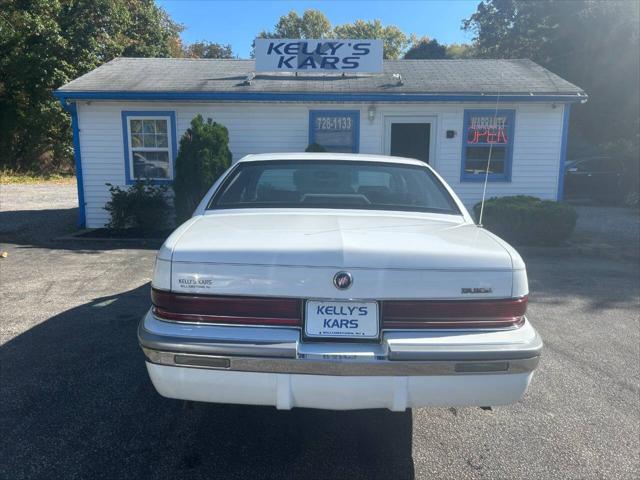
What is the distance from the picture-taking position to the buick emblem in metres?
2.50

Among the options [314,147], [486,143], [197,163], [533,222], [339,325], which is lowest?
[533,222]

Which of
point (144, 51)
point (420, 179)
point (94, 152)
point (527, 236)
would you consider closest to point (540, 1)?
point (144, 51)

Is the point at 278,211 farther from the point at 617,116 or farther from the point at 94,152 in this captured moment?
the point at 617,116

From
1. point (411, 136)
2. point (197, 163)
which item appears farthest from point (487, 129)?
point (197, 163)

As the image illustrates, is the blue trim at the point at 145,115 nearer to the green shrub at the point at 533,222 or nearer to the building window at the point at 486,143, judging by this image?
the building window at the point at 486,143

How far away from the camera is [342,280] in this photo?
250cm

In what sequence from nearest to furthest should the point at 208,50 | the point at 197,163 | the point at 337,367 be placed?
the point at 337,367, the point at 197,163, the point at 208,50

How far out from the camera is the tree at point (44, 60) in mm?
21781

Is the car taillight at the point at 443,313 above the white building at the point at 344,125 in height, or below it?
below

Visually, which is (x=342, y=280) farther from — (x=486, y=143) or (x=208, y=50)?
(x=208, y=50)

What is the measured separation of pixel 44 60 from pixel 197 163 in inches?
649

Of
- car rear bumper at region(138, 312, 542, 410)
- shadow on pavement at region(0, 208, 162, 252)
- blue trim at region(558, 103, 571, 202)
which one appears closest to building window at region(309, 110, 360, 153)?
shadow on pavement at region(0, 208, 162, 252)

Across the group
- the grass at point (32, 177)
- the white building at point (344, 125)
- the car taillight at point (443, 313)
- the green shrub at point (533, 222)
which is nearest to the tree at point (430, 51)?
the grass at point (32, 177)

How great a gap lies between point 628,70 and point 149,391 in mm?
24053
